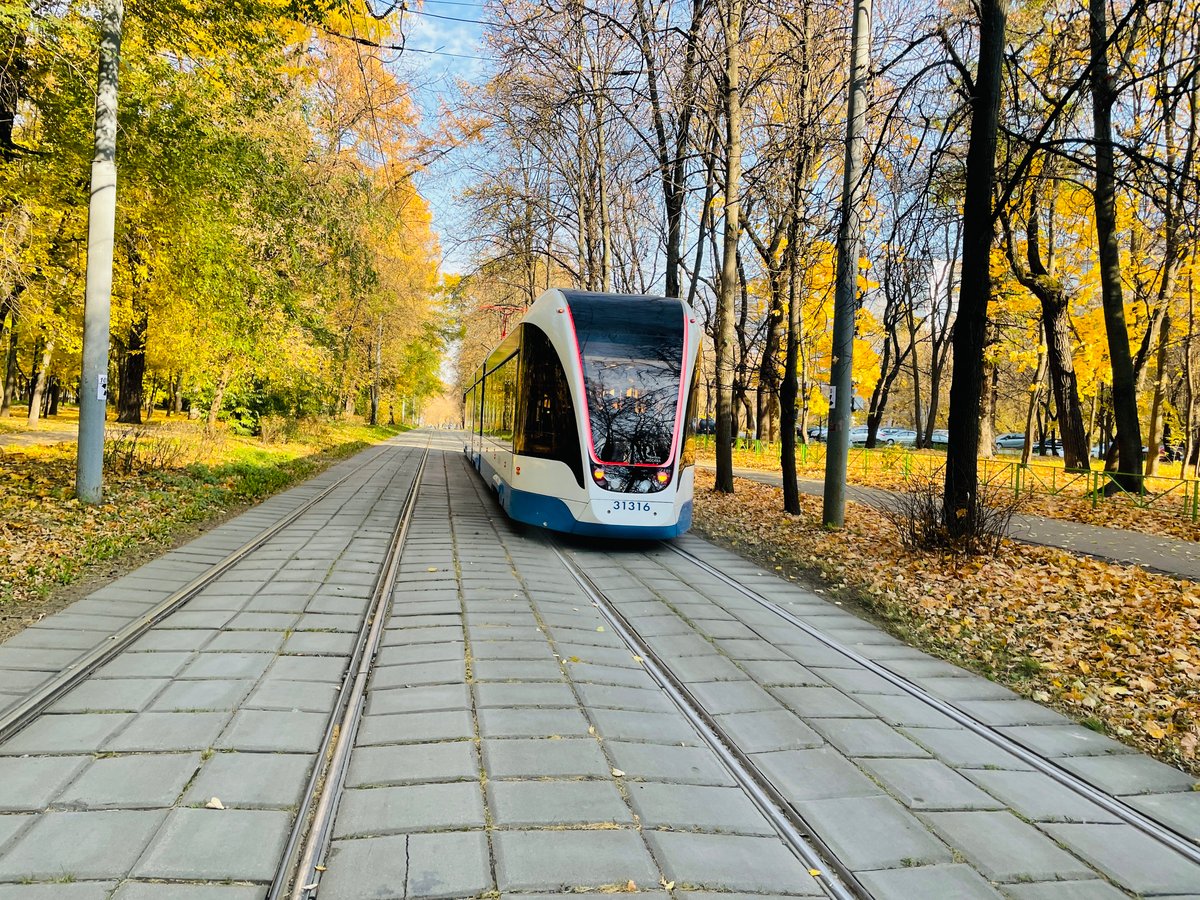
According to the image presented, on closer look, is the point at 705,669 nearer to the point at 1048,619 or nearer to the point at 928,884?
the point at 928,884

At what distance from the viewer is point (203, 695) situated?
391 centimetres

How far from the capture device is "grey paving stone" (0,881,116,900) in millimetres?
2269

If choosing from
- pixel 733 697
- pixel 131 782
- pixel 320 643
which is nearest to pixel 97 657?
pixel 320 643

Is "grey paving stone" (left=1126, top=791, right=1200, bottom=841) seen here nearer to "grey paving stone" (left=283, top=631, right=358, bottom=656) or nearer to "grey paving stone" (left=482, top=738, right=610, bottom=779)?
"grey paving stone" (left=482, top=738, right=610, bottom=779)

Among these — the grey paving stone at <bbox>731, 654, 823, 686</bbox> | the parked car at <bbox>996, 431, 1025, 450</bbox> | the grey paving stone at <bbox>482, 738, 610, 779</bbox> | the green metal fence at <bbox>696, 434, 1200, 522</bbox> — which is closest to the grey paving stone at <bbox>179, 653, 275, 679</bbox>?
the grey paving stone at <bbox>482, 738, 610, 779</bbox>

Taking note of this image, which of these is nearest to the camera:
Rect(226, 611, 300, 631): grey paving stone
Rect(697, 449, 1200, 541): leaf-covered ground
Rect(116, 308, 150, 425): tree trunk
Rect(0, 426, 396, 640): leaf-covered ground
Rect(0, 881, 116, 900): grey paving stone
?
Rect(0, 881, 116, 900): grey paving stone

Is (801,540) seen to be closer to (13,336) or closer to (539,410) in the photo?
(539,410)

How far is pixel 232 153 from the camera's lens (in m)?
11.8

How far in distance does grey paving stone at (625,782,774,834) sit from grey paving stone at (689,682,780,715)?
93cm

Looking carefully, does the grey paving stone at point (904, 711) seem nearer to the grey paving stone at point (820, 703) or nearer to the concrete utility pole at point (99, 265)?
the grey paving stone at point (820, 703)

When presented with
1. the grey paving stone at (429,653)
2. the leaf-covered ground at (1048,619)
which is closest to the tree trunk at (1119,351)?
the leaf-covered ground at (1048,619)

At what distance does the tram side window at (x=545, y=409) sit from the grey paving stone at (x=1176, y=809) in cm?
601

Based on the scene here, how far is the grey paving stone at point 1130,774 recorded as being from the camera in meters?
3.53

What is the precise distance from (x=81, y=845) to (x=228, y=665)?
6.14 ft
